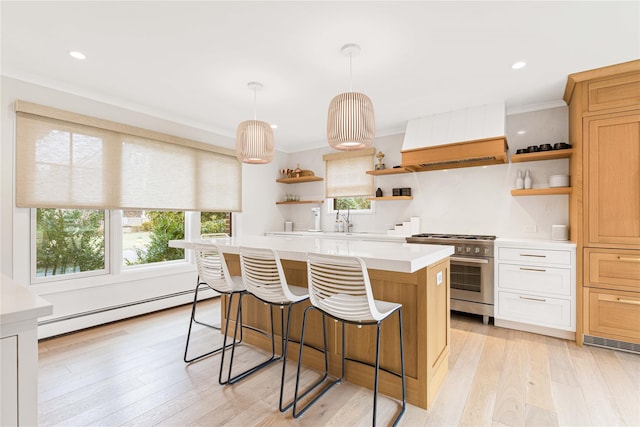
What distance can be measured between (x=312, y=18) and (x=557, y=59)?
2.12m

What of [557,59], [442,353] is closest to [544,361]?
Result: [442,353]

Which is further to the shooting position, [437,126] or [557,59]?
[437,126]

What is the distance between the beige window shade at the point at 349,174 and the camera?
493 centimetres

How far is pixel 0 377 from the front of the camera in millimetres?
879

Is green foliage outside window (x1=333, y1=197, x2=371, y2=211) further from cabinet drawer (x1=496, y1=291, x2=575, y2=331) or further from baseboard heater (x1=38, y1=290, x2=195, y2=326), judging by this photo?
baseboard heater (x1=38, y1=290, x2=195, y2=326)

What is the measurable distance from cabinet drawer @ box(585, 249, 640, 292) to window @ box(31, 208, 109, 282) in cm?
491

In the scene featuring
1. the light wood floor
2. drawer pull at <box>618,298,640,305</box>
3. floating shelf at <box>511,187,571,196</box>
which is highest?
floating shelf at <box>511,187,571,196</box>

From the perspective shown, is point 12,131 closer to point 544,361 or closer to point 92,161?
point 92,161

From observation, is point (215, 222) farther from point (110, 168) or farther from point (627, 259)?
point (627, 259)

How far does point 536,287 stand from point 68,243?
4816mm

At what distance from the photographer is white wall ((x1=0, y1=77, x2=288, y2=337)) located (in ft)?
9.12

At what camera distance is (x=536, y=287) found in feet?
10.2

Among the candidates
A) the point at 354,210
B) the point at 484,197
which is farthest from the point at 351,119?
the point at 354,210

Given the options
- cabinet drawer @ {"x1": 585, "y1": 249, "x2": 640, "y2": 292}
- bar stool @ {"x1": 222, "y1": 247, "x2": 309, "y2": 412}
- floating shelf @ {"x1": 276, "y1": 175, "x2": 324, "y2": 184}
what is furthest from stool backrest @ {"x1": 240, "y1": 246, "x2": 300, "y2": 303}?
floating shelf @ {"x1": 276, "y1": 175, "x2": 324, "y2": 184}
